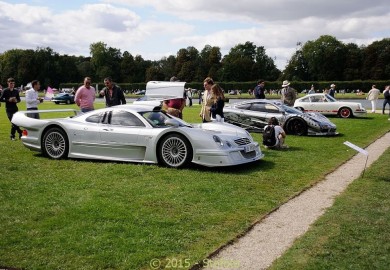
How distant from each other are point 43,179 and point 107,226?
3.02 metres

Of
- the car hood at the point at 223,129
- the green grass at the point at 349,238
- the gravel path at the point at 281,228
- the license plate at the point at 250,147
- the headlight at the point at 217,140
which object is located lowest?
the gravel path at the point at 281,228

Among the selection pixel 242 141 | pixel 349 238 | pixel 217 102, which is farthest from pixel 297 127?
pixel 349 238

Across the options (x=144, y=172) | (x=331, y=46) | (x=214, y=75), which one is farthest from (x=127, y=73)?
(x=144, y=172)

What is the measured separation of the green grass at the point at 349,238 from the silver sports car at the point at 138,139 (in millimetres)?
2644

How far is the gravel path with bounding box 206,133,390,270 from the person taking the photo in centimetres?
437

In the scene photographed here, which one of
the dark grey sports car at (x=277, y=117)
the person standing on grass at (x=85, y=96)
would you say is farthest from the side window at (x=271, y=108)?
the person standing on grass at (x=85, y=96)

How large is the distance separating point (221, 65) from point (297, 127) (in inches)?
3776

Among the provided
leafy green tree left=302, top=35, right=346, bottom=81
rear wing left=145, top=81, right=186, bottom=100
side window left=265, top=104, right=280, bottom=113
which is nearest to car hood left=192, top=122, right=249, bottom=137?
rear wing left=145, top=81, right=186, bottom=100

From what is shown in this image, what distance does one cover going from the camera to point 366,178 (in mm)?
8258

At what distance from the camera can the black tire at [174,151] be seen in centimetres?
856

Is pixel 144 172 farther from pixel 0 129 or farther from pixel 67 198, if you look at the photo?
pixel 0 129

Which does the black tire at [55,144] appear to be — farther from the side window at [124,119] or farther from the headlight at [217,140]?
the headlight at [217,140]

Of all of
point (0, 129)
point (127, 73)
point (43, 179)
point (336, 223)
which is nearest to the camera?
point (336, 223)

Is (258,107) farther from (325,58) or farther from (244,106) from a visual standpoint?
(325,58)
